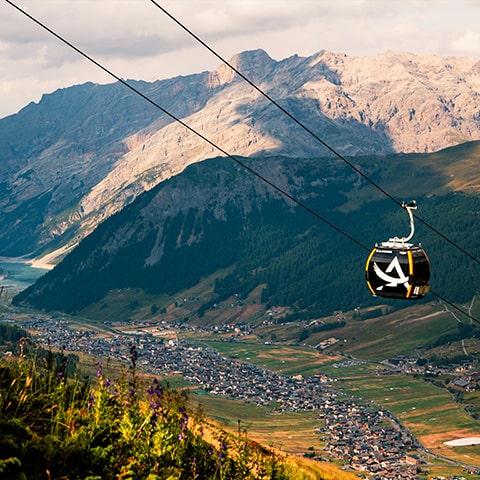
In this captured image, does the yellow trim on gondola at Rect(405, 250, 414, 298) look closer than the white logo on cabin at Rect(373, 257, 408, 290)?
Yes

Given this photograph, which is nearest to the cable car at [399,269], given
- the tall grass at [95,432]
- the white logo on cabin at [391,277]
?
the white logo on cabin at [391,277]

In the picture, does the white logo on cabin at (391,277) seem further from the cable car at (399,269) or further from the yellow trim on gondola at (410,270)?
the yellow trim on gondola at (410,270)

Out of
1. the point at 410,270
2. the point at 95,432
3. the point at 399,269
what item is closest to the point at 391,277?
the point at 399,269

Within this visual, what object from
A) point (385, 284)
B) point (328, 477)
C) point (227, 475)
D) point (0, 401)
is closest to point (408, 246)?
point (385, 284)

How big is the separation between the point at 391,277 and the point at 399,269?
56 cm

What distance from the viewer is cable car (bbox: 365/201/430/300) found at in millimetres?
33062

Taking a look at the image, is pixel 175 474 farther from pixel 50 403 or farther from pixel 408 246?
pixel 408 246

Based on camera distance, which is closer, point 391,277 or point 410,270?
point 410,270

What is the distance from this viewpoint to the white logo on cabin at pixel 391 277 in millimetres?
33156

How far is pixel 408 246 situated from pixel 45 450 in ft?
68.6

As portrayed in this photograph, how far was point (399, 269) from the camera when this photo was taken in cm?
3319

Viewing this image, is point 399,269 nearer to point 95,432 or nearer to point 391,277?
point 391,277

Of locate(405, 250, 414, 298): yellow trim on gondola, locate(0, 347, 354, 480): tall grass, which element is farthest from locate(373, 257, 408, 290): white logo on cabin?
locate(0, 347, 354, 480): tall grass

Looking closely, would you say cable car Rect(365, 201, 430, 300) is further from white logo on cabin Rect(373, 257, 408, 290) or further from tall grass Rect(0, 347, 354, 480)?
tall grass Rect(0, 347, 354, 480)
